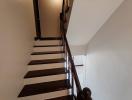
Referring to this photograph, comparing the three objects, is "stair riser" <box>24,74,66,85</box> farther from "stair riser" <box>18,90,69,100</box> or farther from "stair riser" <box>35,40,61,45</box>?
"stair riser" <box>35,40,61,45</box>

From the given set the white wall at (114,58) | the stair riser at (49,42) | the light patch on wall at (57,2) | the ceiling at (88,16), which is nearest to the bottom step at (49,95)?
the white wall at (114,58)

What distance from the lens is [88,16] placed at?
2619 mm

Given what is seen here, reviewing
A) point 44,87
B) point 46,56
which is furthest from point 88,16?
point 44,87

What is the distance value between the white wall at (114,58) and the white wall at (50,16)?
6.33 feet

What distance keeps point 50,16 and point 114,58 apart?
3090 millimetres

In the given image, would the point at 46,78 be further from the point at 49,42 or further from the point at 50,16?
the point at 50,16

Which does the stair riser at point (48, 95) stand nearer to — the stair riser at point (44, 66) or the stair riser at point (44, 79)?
the stair riser at point (44, 79)

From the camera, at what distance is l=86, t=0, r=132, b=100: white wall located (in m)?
2.17

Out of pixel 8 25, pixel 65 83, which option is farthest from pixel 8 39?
pixel 65 83

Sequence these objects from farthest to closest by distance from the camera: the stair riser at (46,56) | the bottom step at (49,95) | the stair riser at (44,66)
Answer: the stair riser at (46,56) → the stair riser at (44,66) → the bottom step at (49,95)

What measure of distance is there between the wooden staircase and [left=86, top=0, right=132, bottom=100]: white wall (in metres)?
0.95

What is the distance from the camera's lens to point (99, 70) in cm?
312

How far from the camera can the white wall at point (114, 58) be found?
85.3 inches

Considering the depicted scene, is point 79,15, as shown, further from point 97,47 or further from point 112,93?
point 112,93
